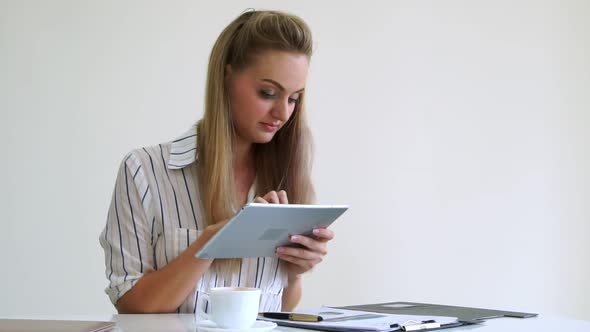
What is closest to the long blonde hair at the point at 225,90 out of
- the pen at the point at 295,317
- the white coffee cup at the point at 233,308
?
the pen at the point at 295,317

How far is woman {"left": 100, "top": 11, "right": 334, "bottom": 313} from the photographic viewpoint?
56.8 inches

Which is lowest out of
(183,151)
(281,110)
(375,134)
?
(183,151)

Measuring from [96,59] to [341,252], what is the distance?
1.12 m

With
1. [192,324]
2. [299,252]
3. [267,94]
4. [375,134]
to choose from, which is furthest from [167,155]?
[375,134]

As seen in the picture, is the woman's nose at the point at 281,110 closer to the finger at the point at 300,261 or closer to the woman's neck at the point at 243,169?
the woman's neck at the point at 243,169

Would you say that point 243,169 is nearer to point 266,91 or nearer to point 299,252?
point 266,91

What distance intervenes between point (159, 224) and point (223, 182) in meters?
0.16

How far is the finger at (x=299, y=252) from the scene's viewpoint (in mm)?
1438

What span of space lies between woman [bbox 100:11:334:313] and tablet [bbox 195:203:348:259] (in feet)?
0.13

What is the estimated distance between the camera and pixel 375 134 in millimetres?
2861

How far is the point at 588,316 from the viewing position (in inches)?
123

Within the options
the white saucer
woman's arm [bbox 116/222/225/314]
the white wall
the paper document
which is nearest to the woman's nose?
woman's arm [bbox 116/222/225/314]

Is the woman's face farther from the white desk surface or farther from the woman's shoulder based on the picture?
the white desk surface

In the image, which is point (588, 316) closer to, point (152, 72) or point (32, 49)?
point (152, 72)
